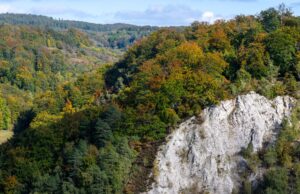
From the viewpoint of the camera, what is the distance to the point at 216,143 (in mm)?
47688

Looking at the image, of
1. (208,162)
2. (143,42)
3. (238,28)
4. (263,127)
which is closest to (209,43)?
(238,28)

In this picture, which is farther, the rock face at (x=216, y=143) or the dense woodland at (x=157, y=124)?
the rock face at (x=216, y=143)

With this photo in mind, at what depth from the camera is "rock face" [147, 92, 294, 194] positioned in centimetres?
4556

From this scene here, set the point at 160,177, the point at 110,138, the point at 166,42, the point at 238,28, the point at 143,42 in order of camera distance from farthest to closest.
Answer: the point at 143,42
the point at 166,42
the point at 238,28
the point at 110,138
the point at 160,177

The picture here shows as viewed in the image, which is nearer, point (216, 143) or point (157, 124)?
point (216, 143)

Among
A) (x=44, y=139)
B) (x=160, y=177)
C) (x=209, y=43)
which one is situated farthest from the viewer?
(x=209, y=43)

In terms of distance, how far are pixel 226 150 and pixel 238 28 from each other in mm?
26408

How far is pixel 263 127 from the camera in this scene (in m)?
49.8

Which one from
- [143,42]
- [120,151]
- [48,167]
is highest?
[143,42]

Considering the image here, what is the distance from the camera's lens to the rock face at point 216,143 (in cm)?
4556

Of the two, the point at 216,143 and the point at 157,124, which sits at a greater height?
the point at 157,124

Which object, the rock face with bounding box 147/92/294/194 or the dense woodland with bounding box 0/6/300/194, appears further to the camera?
the rock face with bounding box 147/92/294/194

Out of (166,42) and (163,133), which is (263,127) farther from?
(166,42)

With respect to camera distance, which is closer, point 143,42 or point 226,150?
point 226,150
